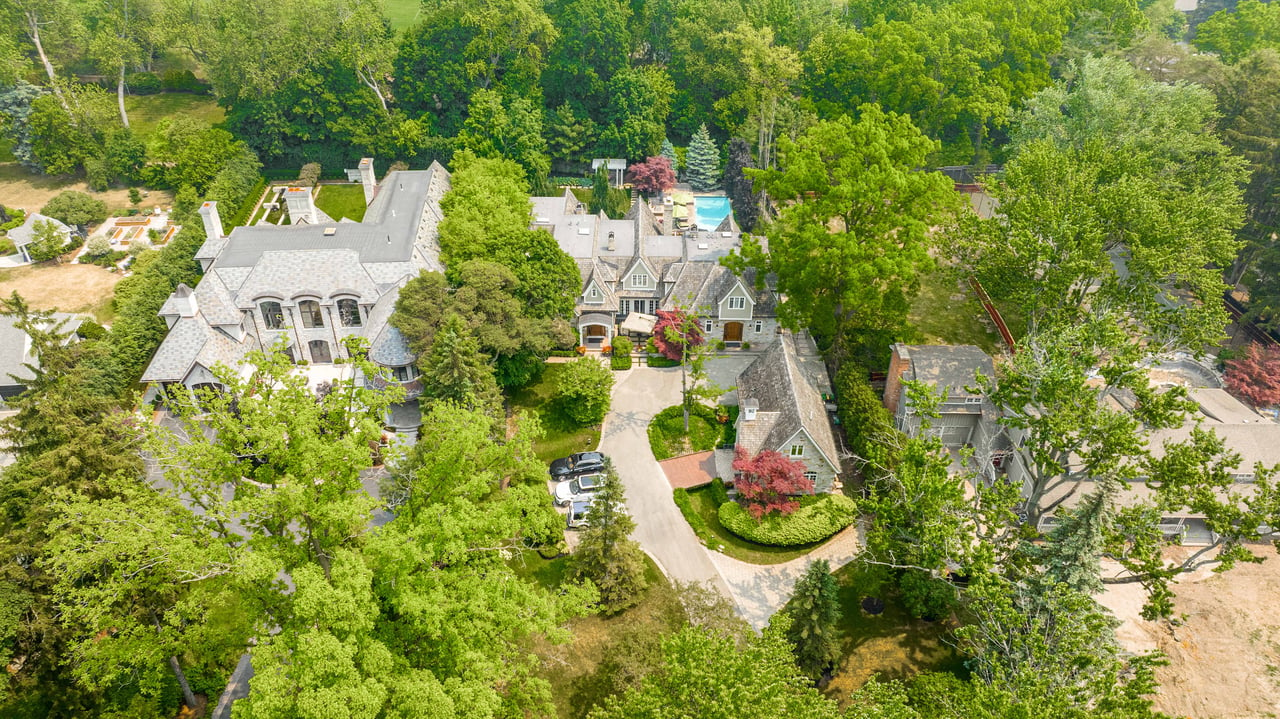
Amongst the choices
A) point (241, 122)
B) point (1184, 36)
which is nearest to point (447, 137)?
point (241, 122)

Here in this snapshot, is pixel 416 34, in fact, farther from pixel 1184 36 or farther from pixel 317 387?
pixel 1184 36

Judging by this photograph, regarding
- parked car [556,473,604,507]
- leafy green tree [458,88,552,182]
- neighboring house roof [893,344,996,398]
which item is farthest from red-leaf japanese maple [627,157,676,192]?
parked car [556,473,604,507]

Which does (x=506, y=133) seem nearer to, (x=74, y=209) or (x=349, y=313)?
(x=349, y=313)

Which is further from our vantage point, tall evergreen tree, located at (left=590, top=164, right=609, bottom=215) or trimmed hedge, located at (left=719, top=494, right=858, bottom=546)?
tall evergreen tree, located at (left=590, top=164, right=609, bottom=215)

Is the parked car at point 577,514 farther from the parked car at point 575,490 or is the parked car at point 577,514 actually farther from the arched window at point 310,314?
the arched window at point 310,314

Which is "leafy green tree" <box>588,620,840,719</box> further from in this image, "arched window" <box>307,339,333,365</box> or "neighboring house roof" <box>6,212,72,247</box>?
"neighboring house roof" <box>6,212,72,247</box>

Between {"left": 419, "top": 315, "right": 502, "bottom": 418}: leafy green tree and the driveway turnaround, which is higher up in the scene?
{"left": 419, "top": 315, "right": 502, "bottom": 418}: leafy green tree
